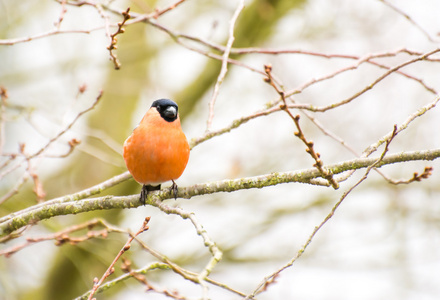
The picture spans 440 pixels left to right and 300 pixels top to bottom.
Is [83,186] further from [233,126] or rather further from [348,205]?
[233,126]

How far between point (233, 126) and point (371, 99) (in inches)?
187

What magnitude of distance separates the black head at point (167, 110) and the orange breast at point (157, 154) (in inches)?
6.4

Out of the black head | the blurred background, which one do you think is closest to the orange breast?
the black head

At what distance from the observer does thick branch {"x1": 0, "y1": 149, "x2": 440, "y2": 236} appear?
2787 millimetres

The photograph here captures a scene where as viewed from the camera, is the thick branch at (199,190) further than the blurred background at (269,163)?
No

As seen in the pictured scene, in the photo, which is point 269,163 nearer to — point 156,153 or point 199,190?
point 156,153

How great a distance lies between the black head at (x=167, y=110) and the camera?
443 centimetres

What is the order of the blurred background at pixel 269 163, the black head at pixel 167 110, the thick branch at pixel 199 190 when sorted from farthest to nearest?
the blurred background at pixel 269 163 → the black head at pixel 167 110 → the thick branch at pixel 199 190

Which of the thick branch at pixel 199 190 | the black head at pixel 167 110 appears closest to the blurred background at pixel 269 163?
the black head at pixel 167 110

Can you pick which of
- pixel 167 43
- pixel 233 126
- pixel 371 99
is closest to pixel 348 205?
pixel 371 99

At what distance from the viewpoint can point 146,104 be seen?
903 cm

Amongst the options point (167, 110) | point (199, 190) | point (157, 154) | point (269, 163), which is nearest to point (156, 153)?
point (157, 154)

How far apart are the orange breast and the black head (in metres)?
0.16

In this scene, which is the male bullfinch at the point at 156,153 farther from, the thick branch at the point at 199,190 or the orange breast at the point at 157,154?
the thick branch at the point at 199,190
